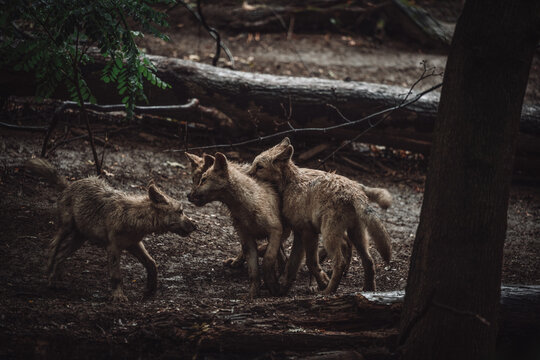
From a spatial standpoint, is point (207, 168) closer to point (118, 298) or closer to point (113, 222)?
point (113, 222)

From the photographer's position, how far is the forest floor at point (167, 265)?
439 centimetres

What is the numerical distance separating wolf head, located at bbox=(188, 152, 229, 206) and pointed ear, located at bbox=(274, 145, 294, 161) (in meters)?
0.83

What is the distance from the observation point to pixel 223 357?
4383 millimetres

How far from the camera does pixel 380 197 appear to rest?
6.66 meters

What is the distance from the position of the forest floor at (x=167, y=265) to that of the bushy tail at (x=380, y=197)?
108cm

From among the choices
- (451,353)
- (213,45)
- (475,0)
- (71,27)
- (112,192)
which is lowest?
(451,353)

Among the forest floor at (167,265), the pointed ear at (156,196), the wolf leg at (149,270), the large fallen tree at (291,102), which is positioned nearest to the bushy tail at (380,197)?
the forest floor at (167,265)

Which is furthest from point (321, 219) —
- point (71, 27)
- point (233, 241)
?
point (71, 27)

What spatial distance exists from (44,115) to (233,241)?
5.39m

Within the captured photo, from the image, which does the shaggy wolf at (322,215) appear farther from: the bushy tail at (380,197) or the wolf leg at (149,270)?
the wolf leg at (149,270)

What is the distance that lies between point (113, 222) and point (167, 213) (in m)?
0.62

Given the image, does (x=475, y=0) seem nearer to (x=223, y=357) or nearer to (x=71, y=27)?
(x=223, y=357)

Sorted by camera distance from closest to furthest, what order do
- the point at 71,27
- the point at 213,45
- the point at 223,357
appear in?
the point at 223,357 → the point at 71,27 → the point at 213,45

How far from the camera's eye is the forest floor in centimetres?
439
